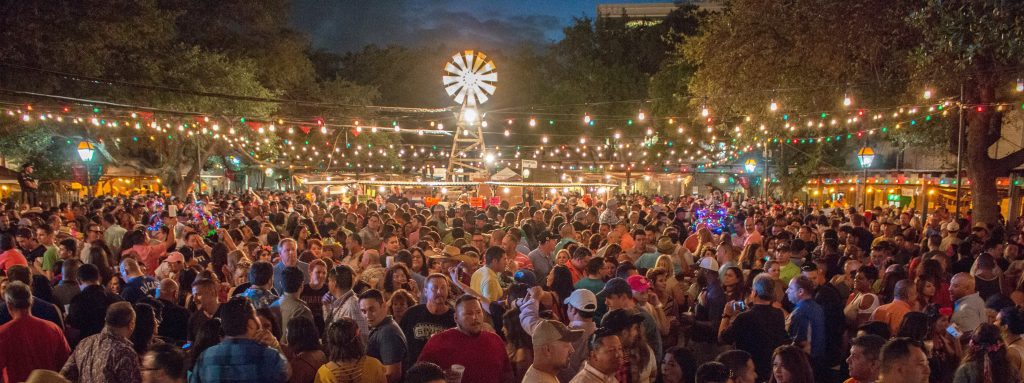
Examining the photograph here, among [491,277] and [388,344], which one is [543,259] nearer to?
[491,277]

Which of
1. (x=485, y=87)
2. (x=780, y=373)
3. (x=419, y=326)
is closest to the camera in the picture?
(x=780, y=373)

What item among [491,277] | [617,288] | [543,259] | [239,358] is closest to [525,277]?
[491,277]

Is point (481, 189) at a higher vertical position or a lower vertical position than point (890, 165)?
lower

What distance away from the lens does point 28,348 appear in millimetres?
4270

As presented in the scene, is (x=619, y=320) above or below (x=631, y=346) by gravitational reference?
above

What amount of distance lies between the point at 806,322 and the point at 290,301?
385 cm

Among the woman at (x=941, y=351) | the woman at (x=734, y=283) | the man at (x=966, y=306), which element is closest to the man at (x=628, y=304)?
the woman at (x=734, y=283)

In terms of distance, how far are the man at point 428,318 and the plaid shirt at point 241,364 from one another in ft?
3.29

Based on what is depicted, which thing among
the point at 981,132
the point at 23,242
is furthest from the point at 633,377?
the point at 981,132

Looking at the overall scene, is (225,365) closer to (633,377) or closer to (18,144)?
(633,377)

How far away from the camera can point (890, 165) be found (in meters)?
26.8

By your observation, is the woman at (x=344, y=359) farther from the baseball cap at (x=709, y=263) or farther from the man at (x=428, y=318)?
the baseball cap at (x=709, y=263)

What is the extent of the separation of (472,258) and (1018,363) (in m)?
4.53

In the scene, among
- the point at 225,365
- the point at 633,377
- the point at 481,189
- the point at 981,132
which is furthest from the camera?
the point at 481,189
